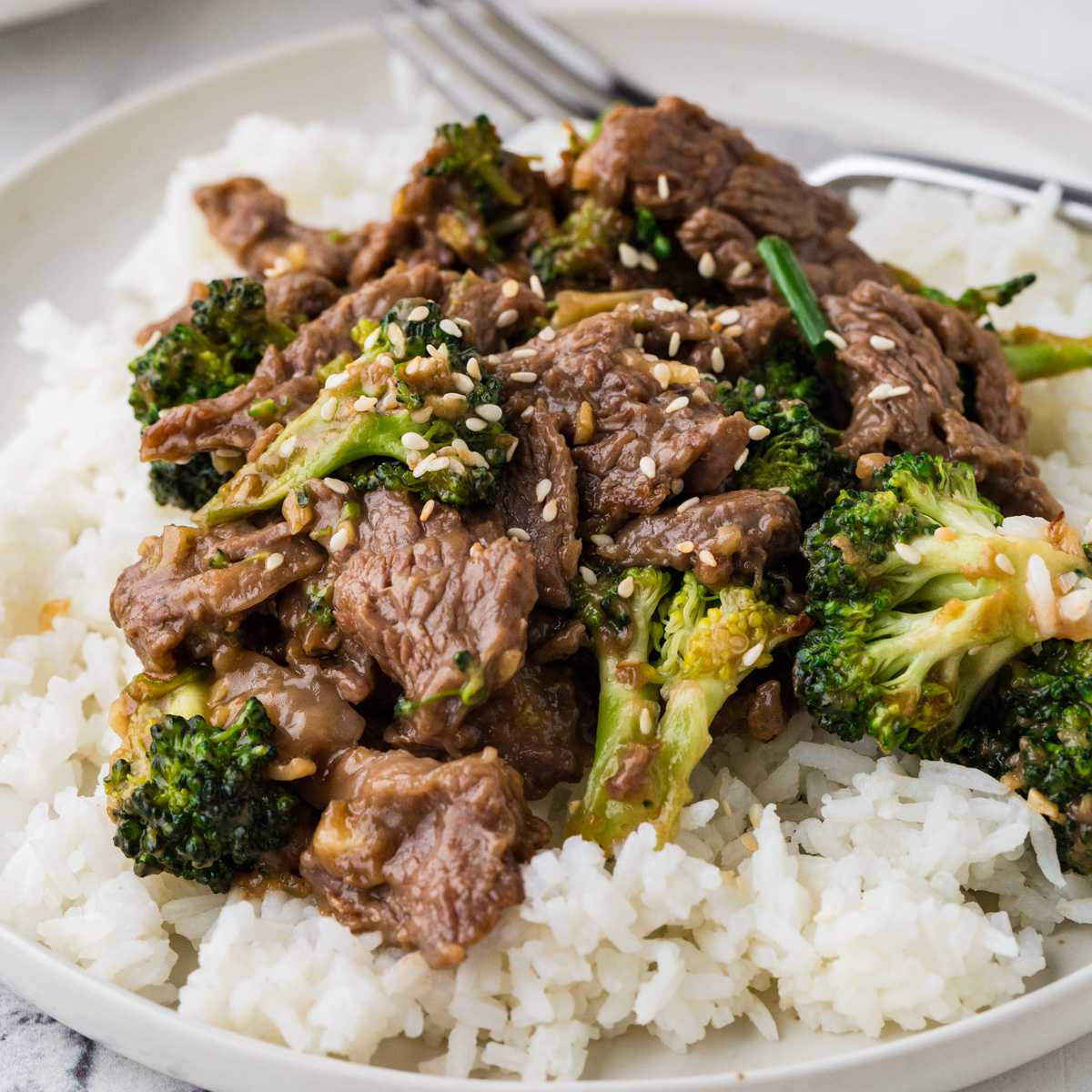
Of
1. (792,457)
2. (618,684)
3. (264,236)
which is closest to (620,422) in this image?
(792,457)

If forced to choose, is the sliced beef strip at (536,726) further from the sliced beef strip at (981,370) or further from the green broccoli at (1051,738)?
the sliced beef strip at (981,370)

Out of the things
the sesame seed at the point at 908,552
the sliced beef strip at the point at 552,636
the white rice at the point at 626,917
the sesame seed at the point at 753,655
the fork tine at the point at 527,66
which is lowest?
the white rice at the point at 626,917

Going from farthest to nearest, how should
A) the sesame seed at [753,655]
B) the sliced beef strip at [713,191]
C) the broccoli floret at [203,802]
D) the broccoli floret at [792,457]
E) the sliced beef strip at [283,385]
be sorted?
the sliced beef strip at [713,191], the sliced beef strip at [283,385], the broccoli floret at [792,457], the sesame seed at [753,655], the broccoli floret at [203,802]

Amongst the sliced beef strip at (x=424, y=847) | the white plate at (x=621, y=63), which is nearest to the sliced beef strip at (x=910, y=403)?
the sliced beef strip at (x=424, y=847)

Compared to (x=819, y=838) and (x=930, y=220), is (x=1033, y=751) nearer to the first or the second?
(x=819, y=838)

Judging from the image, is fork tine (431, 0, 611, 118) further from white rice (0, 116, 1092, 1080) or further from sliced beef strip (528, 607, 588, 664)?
sliced beef strip (528, 607, 588, 664)

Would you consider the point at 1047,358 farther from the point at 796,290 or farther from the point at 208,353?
the point at 208,353

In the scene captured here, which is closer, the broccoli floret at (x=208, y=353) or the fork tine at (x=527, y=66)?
the broccoli floret at (x=208, y=353)
